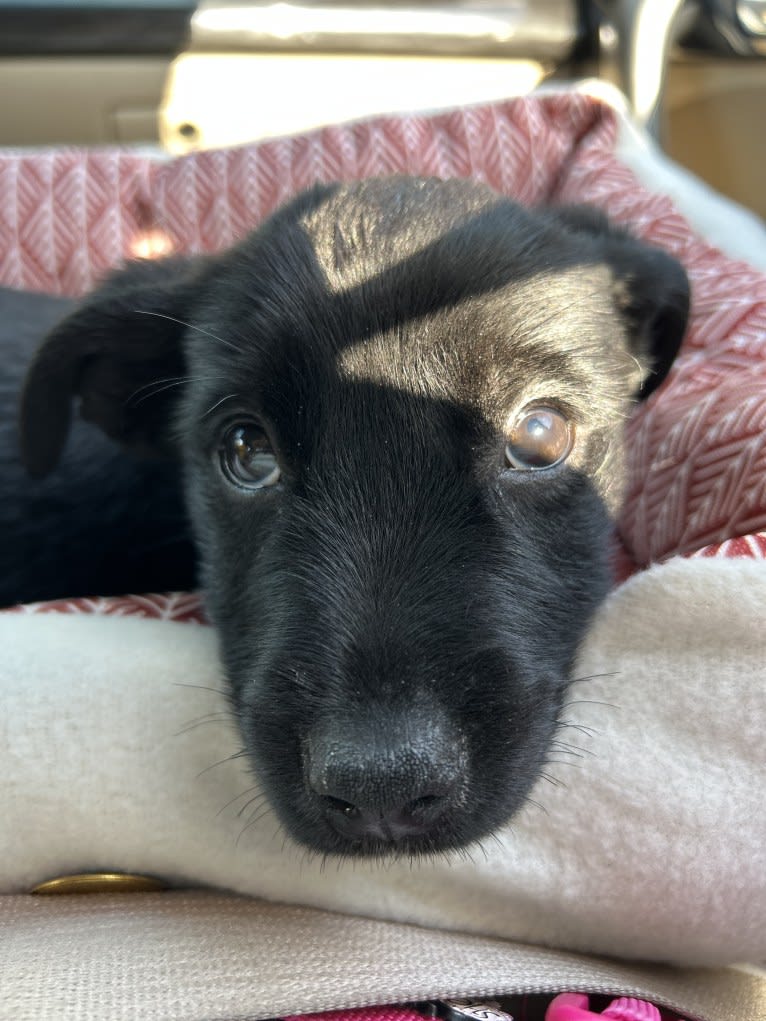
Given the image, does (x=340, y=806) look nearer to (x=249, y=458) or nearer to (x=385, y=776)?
(x=385, y=776)

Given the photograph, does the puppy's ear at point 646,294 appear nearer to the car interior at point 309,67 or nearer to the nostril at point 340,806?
the nostril at point 340,806

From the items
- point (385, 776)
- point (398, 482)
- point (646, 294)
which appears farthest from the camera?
point (646, 294)

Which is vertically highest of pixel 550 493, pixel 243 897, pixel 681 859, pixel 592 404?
pixel 592 404

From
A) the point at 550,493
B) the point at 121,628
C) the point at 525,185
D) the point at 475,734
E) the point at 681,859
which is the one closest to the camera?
the point at 475,734

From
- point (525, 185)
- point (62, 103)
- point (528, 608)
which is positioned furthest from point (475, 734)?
point (62, 103)

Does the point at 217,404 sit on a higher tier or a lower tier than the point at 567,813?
higher

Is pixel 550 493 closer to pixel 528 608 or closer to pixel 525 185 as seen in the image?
pixel 528 608

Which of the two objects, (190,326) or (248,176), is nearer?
(190,326)

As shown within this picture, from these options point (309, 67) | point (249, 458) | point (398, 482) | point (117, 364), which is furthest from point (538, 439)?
point (309, 67)
